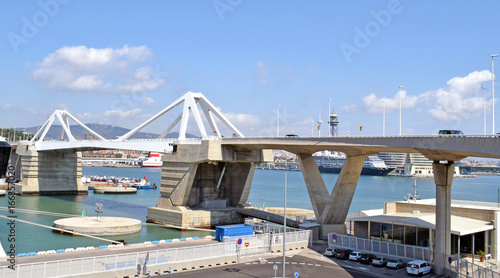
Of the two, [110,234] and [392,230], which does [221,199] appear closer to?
[110,234]

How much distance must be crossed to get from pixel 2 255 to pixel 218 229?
1775 centimetres

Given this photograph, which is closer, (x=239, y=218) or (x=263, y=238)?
(x=263, y=238)

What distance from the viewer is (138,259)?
31.5m

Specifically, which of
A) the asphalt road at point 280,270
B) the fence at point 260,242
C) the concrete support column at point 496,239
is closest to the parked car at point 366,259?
the asphalt road at point 280,270

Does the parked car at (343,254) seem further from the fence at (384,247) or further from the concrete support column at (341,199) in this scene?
the concrete support column at (341,199)

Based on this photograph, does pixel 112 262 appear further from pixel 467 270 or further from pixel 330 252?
pixel 467 270

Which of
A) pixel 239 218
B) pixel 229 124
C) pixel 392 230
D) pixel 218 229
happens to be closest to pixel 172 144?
pixel 229 124

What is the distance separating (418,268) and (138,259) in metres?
19.5

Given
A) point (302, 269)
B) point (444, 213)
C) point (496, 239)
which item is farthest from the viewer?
point (496, 239)

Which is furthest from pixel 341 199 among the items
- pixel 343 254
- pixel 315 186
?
pixel 343 254

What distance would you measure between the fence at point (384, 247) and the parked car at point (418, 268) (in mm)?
2526

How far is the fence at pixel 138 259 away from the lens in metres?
27.5

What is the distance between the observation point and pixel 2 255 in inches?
1270

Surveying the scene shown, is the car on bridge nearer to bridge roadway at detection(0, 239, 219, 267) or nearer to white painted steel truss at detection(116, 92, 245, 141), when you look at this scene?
bridge roadway at detection(0, 239, 219, 267)
